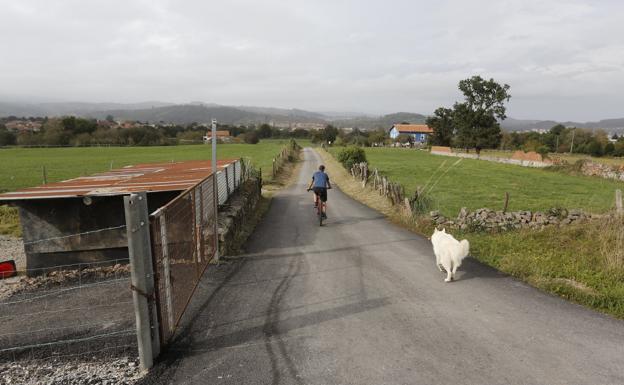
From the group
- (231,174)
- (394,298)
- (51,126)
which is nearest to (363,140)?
(51,126)

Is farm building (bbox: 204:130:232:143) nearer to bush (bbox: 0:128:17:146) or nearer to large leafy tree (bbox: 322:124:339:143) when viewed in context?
bush (bbox: 0:128:17:146)

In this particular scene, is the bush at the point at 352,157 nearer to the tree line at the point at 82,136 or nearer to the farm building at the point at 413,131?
the tree line at the point at 82,136

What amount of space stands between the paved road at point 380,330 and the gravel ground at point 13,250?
5676 millimetres

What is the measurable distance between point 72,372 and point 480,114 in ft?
232

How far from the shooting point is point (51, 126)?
90.5 meters

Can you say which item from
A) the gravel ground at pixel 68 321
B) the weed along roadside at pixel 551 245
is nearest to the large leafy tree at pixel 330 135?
the weed along roadside at pixel 551 245

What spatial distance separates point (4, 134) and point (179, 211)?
97.3 meters

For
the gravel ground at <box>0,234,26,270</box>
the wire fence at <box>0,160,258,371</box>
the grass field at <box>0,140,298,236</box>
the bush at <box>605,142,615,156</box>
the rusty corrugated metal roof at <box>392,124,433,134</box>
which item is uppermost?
the rusty corrugated metal roof at <box>392,124,433,134</box>

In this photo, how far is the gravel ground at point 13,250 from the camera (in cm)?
918

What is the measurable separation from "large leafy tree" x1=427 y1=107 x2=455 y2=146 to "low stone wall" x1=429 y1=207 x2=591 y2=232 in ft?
247

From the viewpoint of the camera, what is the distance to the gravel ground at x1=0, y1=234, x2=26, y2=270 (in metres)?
9.18

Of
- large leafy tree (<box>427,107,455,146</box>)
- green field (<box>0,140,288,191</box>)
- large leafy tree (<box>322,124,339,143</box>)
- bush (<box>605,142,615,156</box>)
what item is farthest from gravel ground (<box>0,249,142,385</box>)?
large leafy tree (<box>322,124,339,143</box>)

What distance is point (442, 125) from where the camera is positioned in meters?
81.8

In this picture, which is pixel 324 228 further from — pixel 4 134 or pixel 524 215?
pixel 4 134
